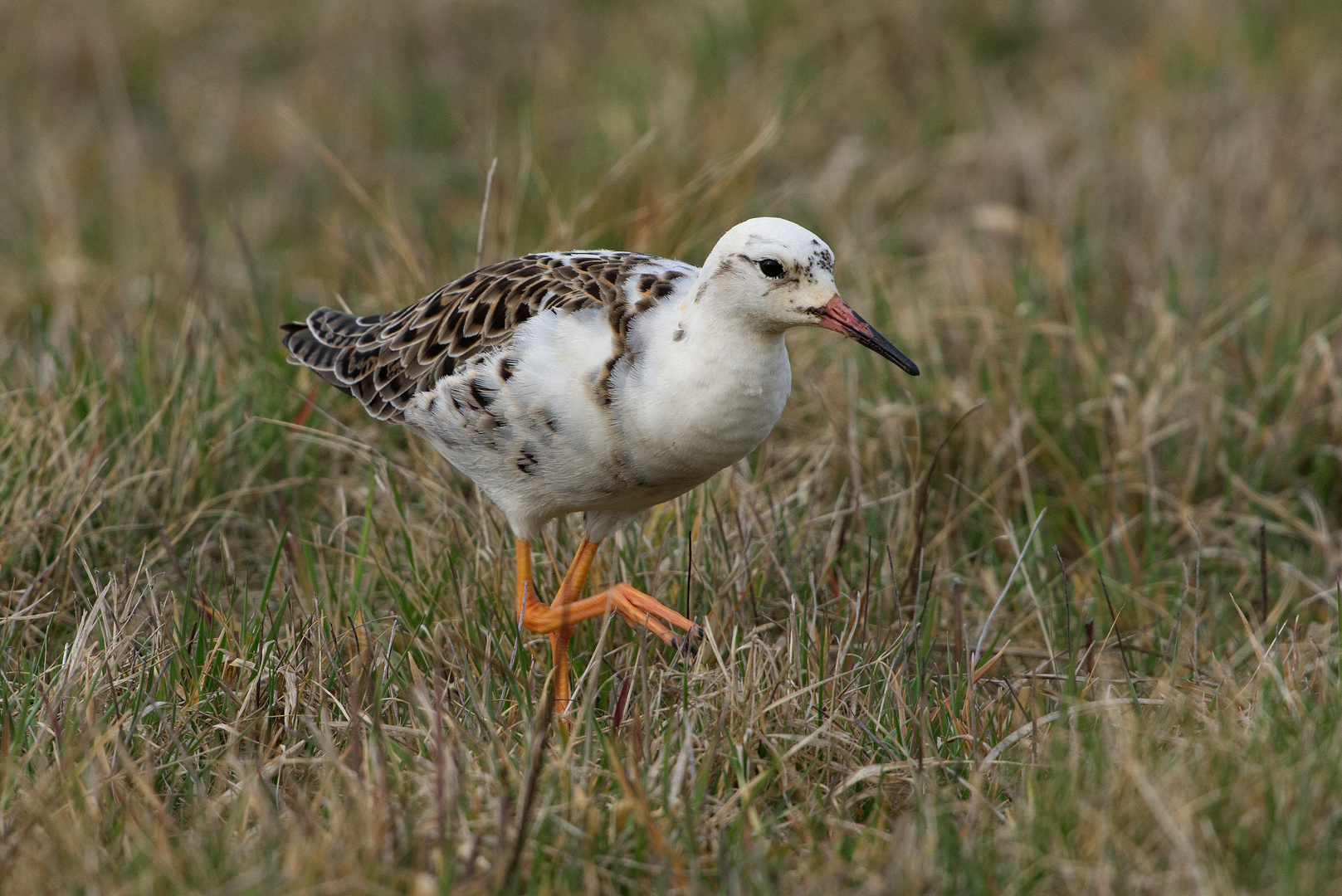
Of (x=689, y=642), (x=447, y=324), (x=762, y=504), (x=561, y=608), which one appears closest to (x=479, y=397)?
(x=447, y=324)

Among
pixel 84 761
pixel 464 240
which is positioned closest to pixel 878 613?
pixel 84 761

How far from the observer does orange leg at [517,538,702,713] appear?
181 inches

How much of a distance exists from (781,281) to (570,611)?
1.31 meters

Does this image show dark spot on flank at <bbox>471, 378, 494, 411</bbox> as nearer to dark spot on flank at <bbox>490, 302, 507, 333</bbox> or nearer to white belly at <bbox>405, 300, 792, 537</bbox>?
white belly at <bbox>405, 300, 792, 537</bbox>

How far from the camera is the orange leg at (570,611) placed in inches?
181

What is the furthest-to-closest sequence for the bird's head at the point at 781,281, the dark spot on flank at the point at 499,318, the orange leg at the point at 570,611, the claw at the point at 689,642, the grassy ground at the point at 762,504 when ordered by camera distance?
the dark spot on flank at the point at 499,318
the orange leg at the point at 570,611
the claw at the point at 689,642
the bird's head at the point at 781,281
the grassy ground at the point at 762,504

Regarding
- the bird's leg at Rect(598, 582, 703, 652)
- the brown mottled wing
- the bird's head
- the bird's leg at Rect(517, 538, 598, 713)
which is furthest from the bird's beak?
the bird's leg at Rect(517, 538, 598, 713)

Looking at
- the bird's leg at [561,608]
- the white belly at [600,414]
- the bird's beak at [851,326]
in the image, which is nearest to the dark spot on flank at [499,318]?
the white belly at [600,414]

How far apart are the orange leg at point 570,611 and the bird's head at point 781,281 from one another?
3.32 feet

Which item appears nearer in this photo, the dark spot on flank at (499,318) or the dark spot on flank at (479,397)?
Answer: the dark spot on flank at (479,397)

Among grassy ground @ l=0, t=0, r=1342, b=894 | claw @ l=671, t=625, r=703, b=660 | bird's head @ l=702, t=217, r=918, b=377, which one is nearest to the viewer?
grassy ground @ l=0, t=0, r=1342, b=894

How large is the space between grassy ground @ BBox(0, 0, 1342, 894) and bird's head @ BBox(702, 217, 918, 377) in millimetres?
936

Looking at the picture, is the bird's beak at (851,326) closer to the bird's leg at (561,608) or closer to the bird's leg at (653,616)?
the bird's leg at (653,616)

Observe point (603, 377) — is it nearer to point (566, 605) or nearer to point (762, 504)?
point (566, 605)
